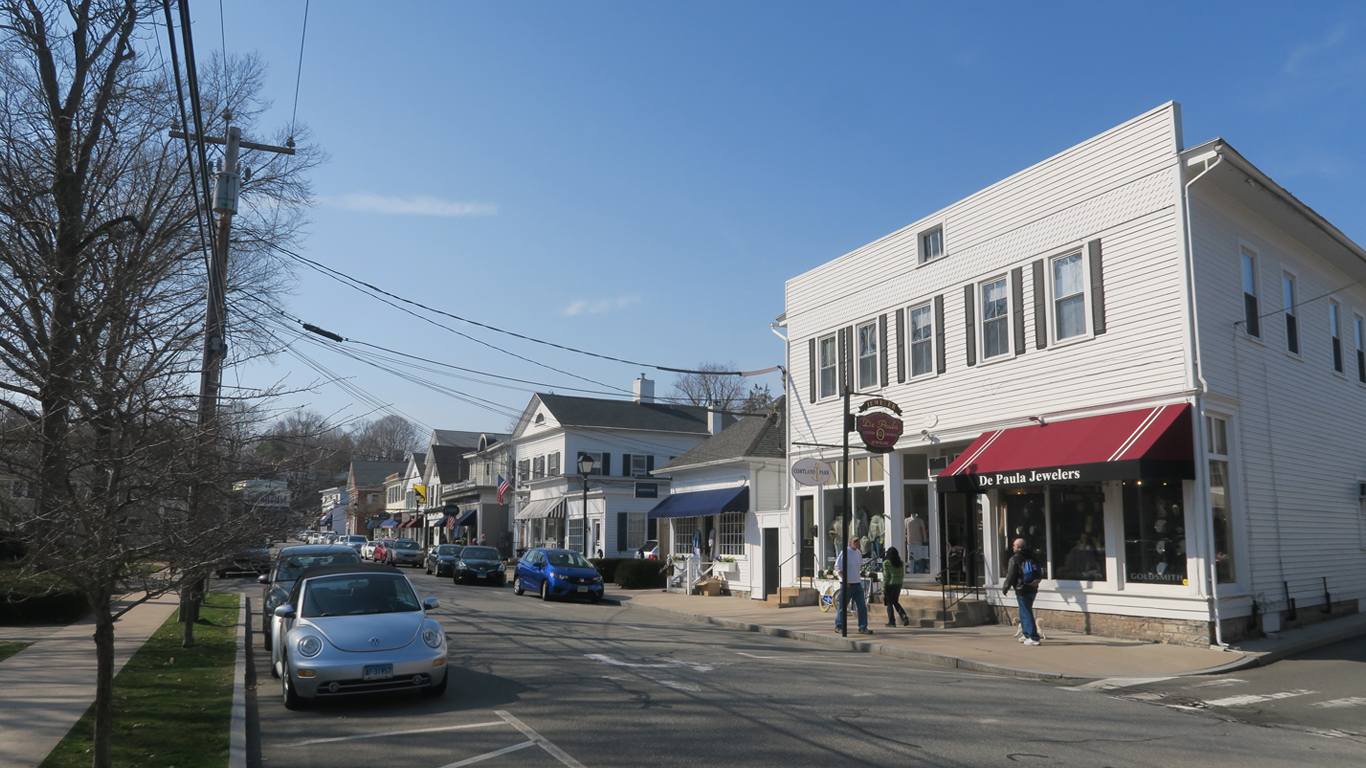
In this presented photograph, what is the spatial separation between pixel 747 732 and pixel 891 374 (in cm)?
1495

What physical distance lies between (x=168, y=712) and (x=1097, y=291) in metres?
16.2

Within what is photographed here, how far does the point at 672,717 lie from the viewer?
9609mm

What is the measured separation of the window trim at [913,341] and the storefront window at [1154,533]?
5598 millimetres

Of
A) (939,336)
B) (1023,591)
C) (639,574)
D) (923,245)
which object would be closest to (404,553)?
(639,574)

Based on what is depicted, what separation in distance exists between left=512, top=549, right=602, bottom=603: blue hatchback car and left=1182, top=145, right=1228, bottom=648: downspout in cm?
1687

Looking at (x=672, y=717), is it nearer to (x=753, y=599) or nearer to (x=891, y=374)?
(x=891, y=374)

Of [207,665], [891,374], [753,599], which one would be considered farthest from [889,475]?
[207,665]

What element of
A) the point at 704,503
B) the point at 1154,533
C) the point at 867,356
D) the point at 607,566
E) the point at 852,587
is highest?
the point at 867,356

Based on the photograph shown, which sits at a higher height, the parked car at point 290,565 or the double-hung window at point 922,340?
the double-hung window at point 922,340

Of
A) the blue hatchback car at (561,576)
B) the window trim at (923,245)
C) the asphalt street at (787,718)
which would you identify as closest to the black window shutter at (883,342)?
the window trim at (923,245)

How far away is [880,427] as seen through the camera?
20.3 meters

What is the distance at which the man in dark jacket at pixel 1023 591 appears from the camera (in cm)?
1600

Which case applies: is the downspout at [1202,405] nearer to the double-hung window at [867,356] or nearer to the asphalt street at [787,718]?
the asphalt street at [787,718]

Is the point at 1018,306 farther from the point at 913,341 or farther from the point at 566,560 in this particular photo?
the point at 566,560
